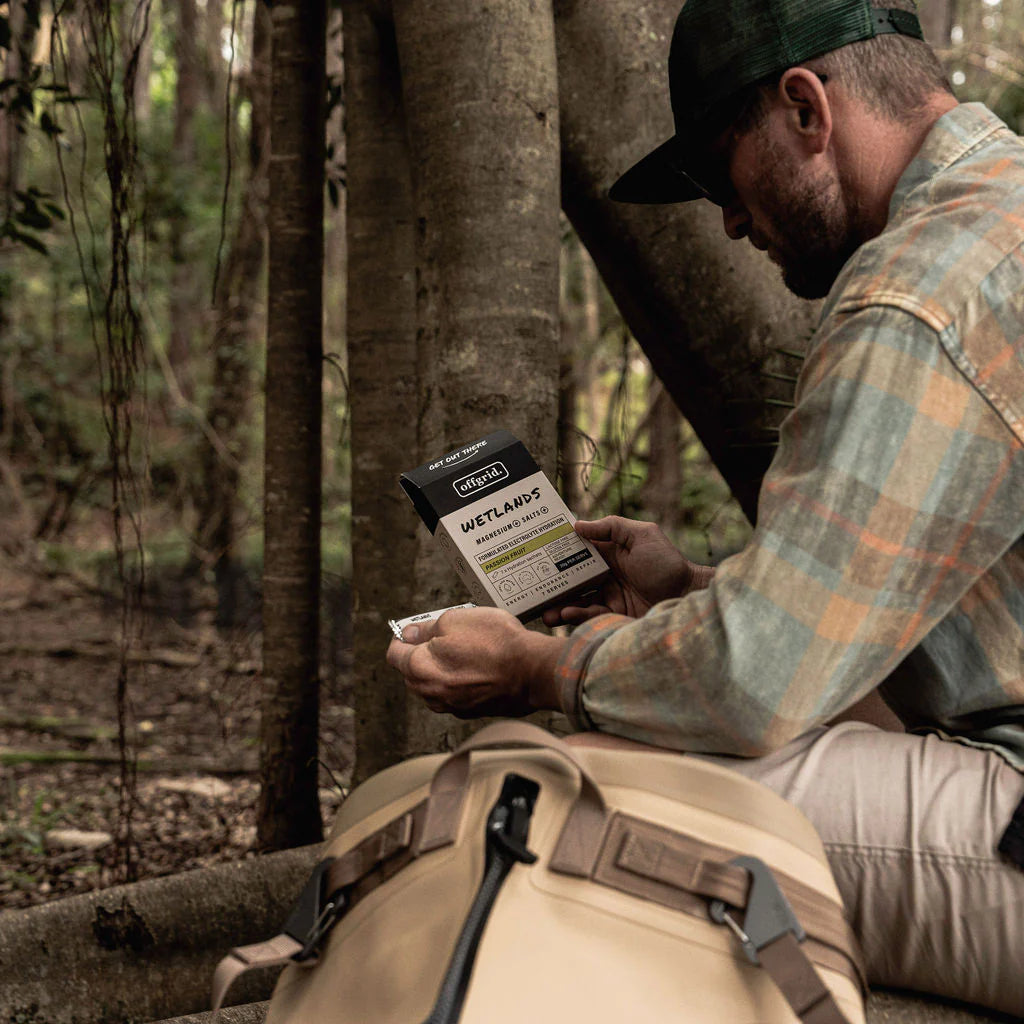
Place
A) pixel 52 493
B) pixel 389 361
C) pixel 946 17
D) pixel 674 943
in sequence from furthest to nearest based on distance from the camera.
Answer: pixel 52 493
pixel 946 17
pixel 389 361
pixel 674 943

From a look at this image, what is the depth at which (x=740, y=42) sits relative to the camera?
59.9 inches

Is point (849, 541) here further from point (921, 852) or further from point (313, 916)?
point (313, 916)

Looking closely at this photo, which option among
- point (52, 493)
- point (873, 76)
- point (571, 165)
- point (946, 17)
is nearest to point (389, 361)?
point (571, 165)

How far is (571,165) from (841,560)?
1.82 metres

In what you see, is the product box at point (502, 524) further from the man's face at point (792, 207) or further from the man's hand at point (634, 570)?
the man's face at point (792, 207)

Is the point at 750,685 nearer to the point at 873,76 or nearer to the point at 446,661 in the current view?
the point at 446,661

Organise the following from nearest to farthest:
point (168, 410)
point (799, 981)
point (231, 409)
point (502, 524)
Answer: point (799, 981) → point (502, 524) → point (231, 409) → point (168, 410)

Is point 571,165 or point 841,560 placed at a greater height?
point 571,165

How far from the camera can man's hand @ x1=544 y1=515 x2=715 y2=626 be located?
196 cm

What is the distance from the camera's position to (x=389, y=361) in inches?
121

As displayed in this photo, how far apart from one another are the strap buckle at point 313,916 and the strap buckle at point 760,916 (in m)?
0.44

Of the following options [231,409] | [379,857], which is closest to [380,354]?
[379,857]

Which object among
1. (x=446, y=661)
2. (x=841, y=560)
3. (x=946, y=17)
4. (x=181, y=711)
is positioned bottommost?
(x=181, y=711)

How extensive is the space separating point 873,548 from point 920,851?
372 millimetres
